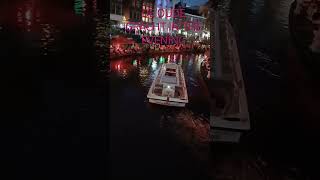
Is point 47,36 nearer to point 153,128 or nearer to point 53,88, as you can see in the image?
point 53,88

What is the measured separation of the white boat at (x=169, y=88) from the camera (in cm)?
203

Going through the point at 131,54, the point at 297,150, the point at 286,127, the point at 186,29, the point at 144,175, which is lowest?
the point at 144,175

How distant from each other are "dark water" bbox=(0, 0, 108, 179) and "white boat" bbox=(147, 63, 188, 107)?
0.36 m

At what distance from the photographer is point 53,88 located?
2.11 metres

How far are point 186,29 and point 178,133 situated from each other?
693mm

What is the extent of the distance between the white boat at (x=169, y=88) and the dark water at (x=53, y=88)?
0.36 m

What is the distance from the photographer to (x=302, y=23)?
202 cm

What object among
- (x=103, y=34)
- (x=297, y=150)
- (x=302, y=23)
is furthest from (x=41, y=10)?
(x=297, y=150)

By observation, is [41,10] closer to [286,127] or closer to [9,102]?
[9,102]

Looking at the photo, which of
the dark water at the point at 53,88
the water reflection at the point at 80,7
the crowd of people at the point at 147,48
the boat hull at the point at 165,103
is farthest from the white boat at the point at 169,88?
the water reflection at the point at 80,7

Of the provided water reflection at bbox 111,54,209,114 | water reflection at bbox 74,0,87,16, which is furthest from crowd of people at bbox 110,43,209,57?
water reflection at bbox 74,0,87,16

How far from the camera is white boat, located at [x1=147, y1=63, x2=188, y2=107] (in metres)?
2.03

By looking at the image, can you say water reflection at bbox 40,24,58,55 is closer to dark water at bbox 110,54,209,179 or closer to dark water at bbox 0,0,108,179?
dark water at bbox 0,0,108,179

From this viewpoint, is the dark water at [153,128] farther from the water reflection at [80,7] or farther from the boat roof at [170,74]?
the water reflection at [80,7]
